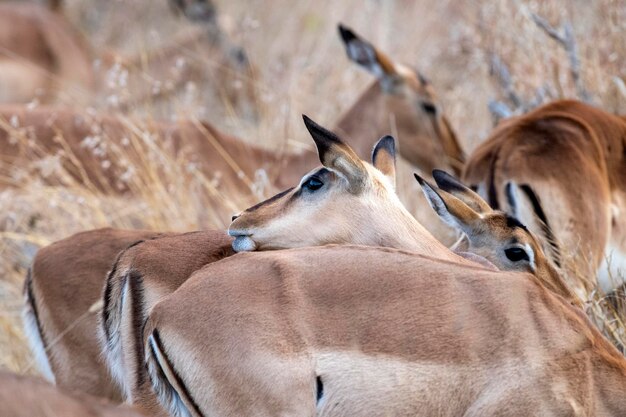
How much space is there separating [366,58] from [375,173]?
3409 millimetres

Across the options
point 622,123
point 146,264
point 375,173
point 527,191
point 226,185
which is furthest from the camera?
point 226,185

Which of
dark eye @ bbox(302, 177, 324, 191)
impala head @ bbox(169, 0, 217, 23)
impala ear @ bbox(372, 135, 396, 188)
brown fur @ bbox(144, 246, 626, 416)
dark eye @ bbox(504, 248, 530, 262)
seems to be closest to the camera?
brown fur @ bbox(144, 246, 626, 416)

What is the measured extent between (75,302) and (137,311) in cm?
74

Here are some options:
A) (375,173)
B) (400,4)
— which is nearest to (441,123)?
(375,173)

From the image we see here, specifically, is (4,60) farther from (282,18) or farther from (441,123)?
(441,123)

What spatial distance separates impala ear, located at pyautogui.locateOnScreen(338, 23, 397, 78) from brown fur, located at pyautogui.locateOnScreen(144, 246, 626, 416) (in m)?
4.10

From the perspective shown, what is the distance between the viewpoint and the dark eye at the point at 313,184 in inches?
153

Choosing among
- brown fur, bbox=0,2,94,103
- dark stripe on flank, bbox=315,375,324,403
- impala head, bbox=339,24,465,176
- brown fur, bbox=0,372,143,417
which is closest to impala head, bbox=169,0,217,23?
brown fur, bbox=0,2,94,103

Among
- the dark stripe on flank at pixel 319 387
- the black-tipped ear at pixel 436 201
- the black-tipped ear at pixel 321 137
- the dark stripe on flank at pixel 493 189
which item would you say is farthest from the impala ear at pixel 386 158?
the dark stripe on flank at pixel 319 387

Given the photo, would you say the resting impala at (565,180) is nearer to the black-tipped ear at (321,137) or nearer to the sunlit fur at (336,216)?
the sunlit fur at (336,216)

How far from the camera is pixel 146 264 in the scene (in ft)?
11.7

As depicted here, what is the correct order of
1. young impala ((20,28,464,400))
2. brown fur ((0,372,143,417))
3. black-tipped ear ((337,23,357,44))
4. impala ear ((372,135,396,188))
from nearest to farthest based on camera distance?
1. brown fur ((0,372,143,417))
2. impala ear ((372,135,396,188))
3. young impala ((20,28,464,400))
4. black-tipped ear ((337,23,357,44))

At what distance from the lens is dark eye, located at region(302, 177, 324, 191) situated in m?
3.88

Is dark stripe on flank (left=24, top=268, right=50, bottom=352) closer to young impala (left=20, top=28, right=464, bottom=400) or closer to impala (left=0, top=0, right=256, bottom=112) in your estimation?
young impala (left=20, top=28, right=464, bottom=400)
